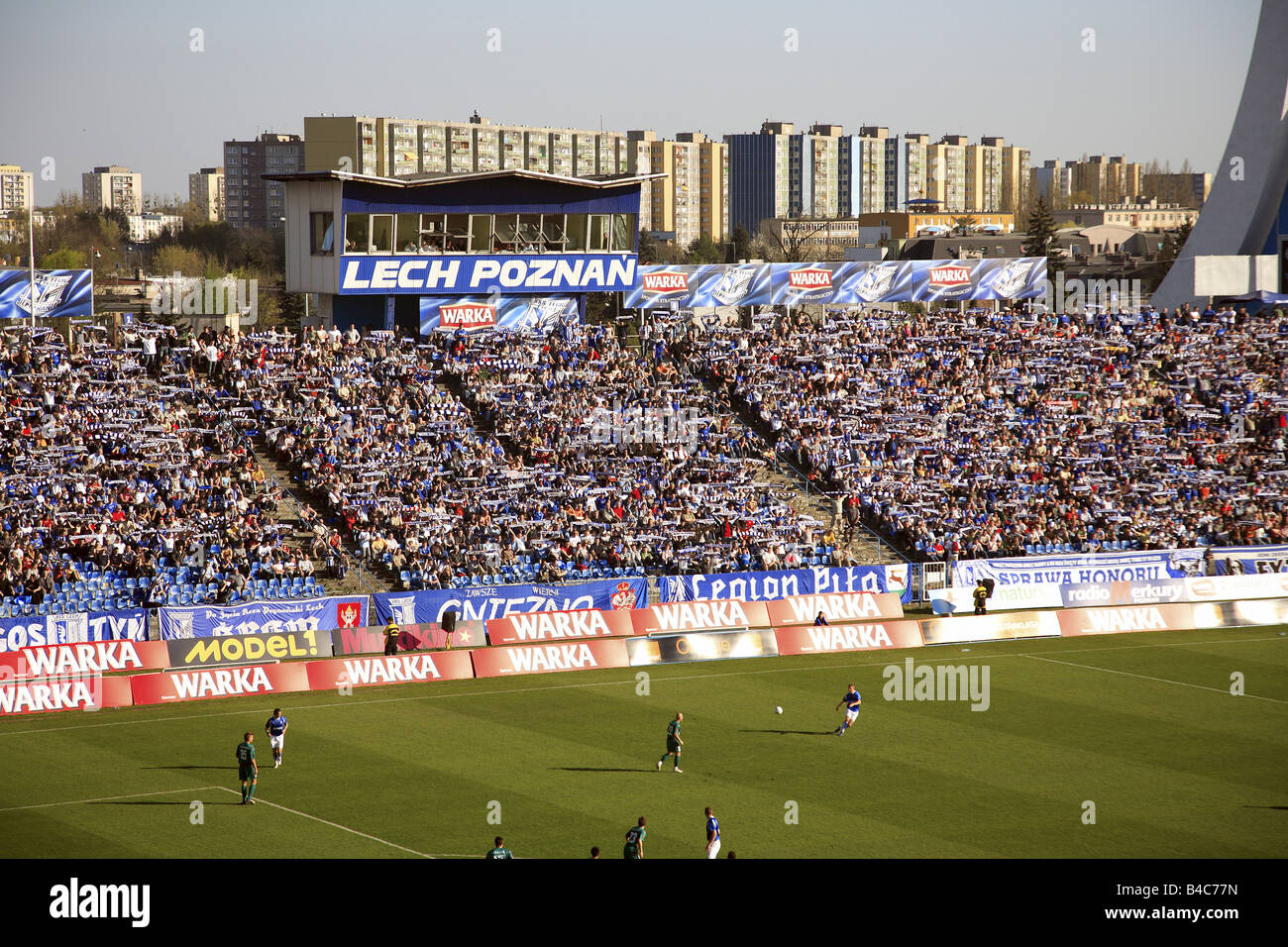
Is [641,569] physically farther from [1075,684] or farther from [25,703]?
[25,703]

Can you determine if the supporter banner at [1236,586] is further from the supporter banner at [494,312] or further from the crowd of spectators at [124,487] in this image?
the crowd of spectators at [124,487]

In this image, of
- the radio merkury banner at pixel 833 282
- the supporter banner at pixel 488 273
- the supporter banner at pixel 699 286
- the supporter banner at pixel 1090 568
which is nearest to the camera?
the supporter banner at pixel 1090 568

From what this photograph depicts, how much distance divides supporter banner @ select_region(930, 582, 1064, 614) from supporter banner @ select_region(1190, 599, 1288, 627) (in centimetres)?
413

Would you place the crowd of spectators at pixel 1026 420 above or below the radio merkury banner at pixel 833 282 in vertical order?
below

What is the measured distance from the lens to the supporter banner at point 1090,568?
45.1 m

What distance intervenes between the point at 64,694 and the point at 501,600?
12.2 meters

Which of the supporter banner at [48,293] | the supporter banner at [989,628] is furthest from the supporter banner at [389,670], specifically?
the supporter banner at [48,293]

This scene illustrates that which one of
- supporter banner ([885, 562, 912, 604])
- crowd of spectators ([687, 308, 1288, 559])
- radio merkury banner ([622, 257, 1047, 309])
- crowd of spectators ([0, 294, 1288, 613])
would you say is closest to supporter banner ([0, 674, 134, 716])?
crowd of spectators ([0, 294, 1288, 613])

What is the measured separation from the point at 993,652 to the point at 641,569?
10562mm

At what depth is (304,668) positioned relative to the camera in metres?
33.8

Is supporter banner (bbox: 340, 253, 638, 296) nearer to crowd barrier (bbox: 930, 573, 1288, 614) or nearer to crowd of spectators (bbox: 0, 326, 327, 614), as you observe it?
crowd of spectators (bbox: 0, 326, 327, 614)

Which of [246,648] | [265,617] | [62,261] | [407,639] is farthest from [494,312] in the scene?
[62,261]

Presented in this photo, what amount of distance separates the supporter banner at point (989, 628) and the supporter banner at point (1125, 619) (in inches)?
25.4
